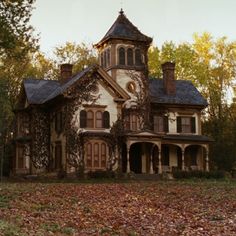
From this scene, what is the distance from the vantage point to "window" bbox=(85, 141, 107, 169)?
3766 cm

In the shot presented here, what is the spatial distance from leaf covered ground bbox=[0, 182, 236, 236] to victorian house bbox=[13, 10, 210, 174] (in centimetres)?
1446

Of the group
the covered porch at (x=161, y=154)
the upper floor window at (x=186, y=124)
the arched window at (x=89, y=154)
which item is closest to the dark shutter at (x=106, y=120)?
the covered porch at (x=161, y=154)

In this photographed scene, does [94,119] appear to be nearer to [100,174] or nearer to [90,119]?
[90,119]

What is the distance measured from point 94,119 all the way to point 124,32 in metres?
8.39

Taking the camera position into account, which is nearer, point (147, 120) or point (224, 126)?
point (147, 120)

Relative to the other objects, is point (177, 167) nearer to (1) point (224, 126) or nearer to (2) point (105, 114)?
(2) point (105, 114)

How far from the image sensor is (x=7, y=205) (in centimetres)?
1777

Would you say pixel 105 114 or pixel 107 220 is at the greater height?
pixel 105 114

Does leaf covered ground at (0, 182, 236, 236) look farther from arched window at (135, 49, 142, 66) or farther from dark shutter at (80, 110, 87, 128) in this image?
arched window at (135, 49, 142, 66)

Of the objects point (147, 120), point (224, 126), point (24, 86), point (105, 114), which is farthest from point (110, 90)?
point (224, 126)

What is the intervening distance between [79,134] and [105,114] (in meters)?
2.63

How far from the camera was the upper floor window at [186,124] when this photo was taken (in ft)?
144

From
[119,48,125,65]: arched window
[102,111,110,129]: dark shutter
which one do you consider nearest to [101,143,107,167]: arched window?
[102,111,110,129]: dark shutter

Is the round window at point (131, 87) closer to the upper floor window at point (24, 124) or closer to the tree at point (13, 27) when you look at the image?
the upper floor window at point (24, 124)
